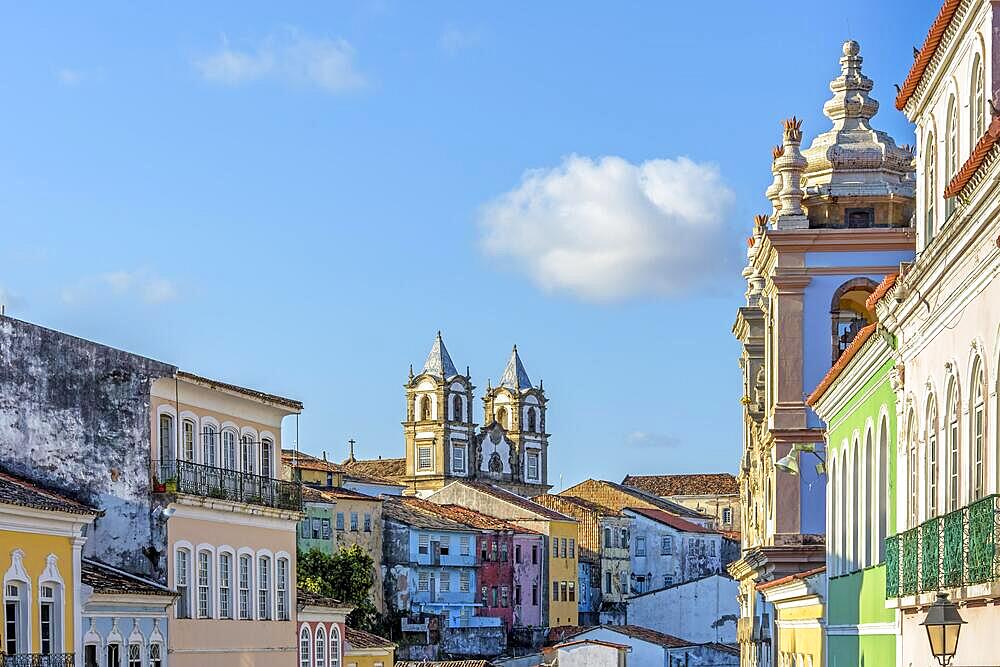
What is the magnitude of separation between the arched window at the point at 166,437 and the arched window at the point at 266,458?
5.12m

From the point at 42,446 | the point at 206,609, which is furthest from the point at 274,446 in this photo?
the point at 42,446

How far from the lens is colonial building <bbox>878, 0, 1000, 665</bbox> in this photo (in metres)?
15.2

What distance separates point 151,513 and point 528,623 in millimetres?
75409

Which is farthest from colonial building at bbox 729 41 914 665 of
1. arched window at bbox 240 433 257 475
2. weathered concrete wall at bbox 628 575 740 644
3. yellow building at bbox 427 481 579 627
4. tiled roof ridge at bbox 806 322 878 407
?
yellow building at bbox 427 481 579 627

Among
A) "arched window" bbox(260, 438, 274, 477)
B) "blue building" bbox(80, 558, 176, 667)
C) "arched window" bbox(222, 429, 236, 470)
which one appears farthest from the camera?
"arched window" bbox(260, 438, 274, 477)

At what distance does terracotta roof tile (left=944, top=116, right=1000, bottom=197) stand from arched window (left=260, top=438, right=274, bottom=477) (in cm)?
3107

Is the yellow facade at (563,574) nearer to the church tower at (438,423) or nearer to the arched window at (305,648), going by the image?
the church tower at (438,423)

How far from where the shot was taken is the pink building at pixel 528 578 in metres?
112

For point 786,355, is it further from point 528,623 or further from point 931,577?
point 528,623

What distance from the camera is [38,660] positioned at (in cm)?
3073

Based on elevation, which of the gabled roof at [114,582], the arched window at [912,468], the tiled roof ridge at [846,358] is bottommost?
the gabled roof at [114,582]

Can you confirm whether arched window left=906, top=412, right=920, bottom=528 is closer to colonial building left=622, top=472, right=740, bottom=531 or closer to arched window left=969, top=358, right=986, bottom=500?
arched window left=969, top=358, right=986, bottom=500

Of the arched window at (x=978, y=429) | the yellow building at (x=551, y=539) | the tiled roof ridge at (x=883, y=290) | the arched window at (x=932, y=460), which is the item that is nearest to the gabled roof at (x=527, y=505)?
the yellow building at (x=551, y=539)

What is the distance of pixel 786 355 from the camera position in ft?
132
